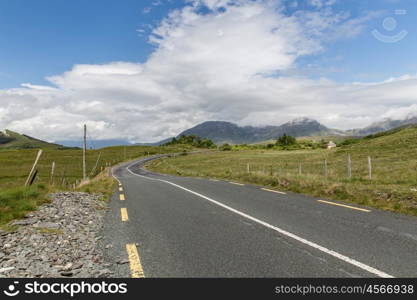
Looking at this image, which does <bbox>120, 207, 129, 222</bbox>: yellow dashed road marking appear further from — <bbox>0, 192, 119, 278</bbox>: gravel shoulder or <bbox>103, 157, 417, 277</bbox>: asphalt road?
<bbox>0, 192, 119, 278</bbox>: gravel shoulder

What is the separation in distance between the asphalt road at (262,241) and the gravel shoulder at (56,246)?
347mm

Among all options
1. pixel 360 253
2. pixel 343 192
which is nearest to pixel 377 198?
pixel 343 192

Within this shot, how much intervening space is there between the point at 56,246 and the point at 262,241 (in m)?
4.08

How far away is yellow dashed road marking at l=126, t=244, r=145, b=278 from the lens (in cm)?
439

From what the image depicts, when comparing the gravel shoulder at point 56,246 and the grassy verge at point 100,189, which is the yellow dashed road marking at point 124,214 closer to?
the gravel shoulder at point 56,246

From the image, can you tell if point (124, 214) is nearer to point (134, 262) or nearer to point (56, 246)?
point (56, 246)

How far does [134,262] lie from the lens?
4.89 m

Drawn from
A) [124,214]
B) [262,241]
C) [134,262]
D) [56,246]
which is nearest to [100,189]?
[124,214]

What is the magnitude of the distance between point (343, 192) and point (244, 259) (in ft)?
30.1

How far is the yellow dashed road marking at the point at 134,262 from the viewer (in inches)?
173

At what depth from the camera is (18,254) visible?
17.2ft

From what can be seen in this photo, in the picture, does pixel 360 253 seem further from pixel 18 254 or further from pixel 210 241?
pixel 18 254

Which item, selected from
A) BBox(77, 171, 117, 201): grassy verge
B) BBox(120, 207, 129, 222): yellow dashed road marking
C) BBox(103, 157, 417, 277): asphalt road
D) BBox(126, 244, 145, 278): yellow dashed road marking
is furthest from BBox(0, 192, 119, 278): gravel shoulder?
BBox(77, 171, 117, 201): grassy verge

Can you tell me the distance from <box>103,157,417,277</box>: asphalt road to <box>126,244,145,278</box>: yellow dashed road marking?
0.02 m
